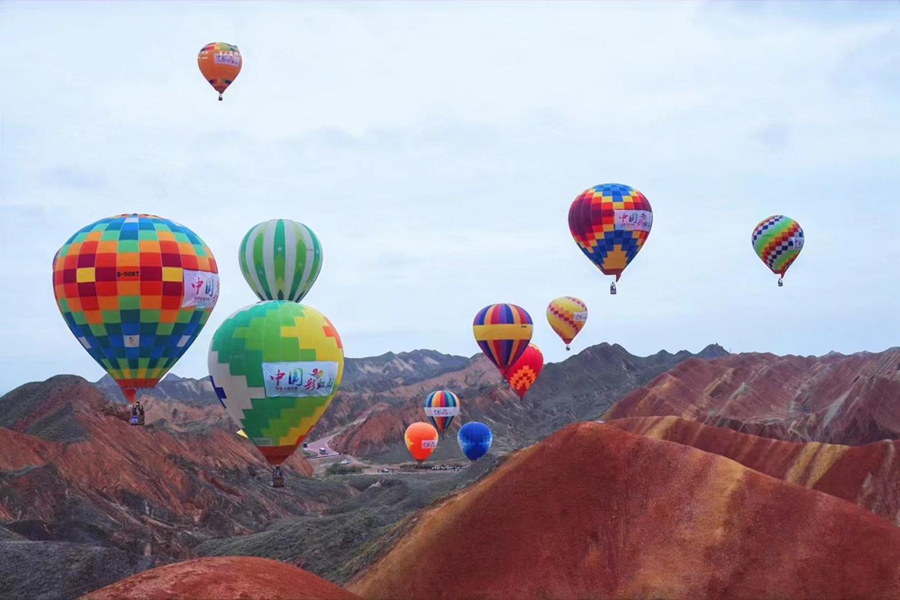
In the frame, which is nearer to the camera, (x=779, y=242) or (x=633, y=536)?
(x=633, y=536)

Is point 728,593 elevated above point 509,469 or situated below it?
below

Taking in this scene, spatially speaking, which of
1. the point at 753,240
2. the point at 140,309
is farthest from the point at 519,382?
the point at 140,309

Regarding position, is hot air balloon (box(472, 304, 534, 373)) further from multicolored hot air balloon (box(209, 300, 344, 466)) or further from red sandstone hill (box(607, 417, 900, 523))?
multicolored hot air balloon (box(209, 300, 344, 466))

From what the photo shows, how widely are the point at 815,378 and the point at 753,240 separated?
49373 mm

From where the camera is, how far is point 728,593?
32.1 meters

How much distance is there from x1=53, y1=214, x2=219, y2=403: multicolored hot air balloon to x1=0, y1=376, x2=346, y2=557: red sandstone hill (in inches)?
611

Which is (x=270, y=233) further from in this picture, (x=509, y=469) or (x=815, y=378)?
(x=815, y=378)

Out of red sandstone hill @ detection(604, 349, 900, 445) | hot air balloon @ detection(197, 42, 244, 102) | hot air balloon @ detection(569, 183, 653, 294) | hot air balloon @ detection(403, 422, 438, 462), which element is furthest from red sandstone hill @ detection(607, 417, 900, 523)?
hot air balloon @ detection(197, 42, 244, 102)

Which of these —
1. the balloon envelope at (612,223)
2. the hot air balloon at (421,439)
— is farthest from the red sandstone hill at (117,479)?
the balloon envelope at (612,223)

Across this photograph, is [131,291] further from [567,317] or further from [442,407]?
[567,317]

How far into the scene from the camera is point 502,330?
7875 centimetres

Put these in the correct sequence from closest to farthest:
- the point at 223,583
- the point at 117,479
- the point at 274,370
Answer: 1. the point at 223,583
2. the point at 274,370
3. the point at 117,479

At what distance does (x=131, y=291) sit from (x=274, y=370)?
1029 centimetres

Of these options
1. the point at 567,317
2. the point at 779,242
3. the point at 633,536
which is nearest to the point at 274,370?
the point at 633,536
